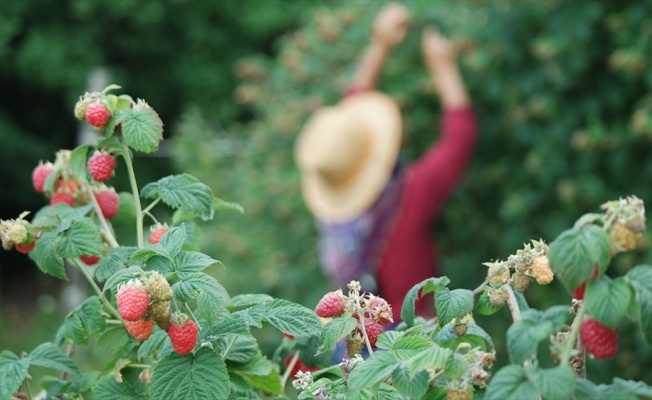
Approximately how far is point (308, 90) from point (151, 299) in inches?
125

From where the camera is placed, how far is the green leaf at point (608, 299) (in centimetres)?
81

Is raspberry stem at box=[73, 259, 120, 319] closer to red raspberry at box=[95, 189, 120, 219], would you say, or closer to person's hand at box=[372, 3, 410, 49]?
red raspberry at box=[95, 189, 120, 219]

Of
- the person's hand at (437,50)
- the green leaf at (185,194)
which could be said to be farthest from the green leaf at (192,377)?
the person's hand at (437,50)

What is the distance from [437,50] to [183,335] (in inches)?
96.4

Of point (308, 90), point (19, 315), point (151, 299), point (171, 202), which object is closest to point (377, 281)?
point (308, 90)

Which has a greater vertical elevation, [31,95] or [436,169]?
[31,95]

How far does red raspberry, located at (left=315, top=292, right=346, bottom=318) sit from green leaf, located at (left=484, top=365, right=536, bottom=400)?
0.25 meters

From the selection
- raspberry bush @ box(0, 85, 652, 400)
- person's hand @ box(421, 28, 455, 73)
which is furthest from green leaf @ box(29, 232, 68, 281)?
person's hand @ box(421, 28, 455, 73)

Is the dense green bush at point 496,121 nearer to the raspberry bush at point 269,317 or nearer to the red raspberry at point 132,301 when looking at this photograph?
the raspberry bush at point 269,317

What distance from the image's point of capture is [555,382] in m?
0.79

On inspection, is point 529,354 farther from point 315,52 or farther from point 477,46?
point 315,52

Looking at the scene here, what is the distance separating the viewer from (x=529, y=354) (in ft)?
2.72

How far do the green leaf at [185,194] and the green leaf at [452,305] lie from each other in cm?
30

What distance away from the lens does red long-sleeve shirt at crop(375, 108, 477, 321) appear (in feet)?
10.1
